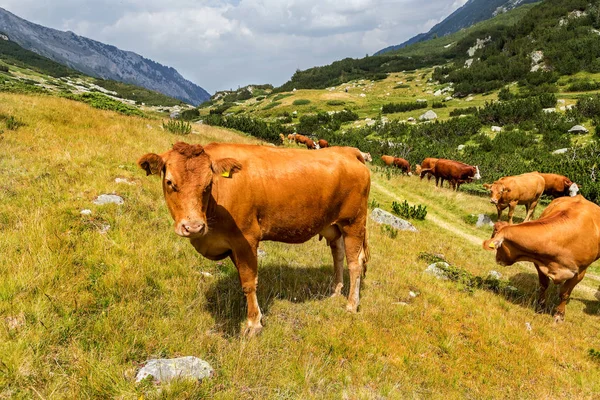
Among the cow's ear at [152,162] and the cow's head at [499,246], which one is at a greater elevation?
the cow's ear at [152,162]

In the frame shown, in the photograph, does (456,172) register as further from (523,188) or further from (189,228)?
(189,228)

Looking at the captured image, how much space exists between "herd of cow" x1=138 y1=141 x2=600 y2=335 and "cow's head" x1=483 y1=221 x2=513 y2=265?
3 cm

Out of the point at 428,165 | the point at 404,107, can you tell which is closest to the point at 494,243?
the point at 428,165

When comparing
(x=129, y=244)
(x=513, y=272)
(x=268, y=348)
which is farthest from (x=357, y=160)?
(x=513, y=272)

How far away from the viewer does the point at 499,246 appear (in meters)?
7.91

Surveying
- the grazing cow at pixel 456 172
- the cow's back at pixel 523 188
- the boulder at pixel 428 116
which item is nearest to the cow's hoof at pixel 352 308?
the cow's back at pixel 523 188

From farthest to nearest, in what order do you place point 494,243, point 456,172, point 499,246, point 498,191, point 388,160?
point 388,160 < point 456,172 < point 498,191 < point 499,246 < point 494,243

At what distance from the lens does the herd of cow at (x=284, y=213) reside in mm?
3951

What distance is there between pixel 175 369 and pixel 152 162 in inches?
92.4

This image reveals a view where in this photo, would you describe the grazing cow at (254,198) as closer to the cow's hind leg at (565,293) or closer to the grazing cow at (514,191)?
the cow's hind leg at (565,293)

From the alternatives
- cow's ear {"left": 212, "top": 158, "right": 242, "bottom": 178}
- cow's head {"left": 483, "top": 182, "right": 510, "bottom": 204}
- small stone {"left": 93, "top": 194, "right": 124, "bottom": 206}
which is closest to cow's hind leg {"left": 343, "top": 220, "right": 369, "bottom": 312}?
cow's ear {"left": 212, "top": 158, "right": 242, "bottom": 178}

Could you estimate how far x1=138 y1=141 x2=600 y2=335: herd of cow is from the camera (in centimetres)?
395

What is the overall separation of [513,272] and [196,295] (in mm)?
10450

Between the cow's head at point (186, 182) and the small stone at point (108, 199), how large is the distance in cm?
447
